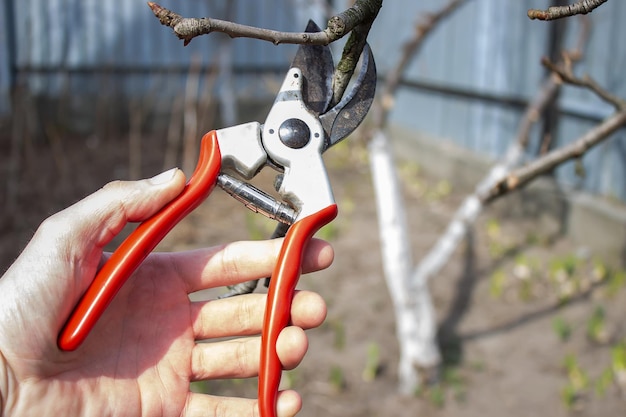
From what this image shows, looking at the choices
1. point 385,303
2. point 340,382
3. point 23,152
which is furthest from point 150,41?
point 340,382

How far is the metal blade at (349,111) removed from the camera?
138 cm

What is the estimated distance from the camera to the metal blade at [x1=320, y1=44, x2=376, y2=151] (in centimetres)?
138

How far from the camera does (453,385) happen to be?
3.12 m

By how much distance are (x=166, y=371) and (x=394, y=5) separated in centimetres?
651

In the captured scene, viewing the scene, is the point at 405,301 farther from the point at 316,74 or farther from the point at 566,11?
the point at 566,11

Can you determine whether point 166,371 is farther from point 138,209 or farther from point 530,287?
point 530,287

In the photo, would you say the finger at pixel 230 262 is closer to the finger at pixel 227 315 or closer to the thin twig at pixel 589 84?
the finger at pixel 227 315

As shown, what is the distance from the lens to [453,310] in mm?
3744

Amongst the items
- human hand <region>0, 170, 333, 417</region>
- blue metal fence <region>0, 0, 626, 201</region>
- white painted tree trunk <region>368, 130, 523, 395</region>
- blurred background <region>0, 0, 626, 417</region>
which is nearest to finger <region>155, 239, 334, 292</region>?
human hand <region>0, 170, 333, 417</region>

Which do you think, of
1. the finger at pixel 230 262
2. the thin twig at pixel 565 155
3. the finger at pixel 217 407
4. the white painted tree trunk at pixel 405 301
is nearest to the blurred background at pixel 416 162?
the white painted tree trunk at pixel 405 301

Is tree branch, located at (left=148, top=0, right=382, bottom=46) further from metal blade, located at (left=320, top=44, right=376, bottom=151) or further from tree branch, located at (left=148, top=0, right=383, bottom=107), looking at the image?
metal blade, located at (left=320, top=44, right=376, bottom=151)

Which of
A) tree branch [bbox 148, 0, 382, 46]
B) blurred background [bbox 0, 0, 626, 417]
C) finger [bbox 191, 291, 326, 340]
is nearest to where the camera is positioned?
tree branch [bbox 148, 0, 382, 46]

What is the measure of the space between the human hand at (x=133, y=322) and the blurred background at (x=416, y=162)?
0.33m

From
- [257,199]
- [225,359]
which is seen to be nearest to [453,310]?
[225,359]
